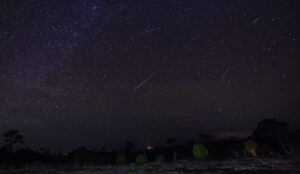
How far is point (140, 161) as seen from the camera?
2493 inches

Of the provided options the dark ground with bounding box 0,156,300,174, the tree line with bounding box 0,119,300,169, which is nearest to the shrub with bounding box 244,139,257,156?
the tree line with bounding box 0,119,300,169

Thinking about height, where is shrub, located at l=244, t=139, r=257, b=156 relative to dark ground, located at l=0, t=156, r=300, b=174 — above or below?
above

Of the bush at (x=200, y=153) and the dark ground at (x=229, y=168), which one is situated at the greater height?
the bush at (x=200, y=153)

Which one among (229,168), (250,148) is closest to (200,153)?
(250,148)

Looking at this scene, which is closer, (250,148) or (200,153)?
(200,153)

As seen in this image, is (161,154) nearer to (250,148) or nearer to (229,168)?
(250,148)

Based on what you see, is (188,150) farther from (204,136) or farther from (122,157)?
(204,136)

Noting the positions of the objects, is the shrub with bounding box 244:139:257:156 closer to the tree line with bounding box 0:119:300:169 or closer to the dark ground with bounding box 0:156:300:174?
the tree line with bounding box 0:119:300:169

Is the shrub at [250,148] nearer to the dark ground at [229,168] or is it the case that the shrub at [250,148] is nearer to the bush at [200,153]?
the bush at [200,153]

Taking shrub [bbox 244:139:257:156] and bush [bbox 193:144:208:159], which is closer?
bush [bbox 193:144:208:159]

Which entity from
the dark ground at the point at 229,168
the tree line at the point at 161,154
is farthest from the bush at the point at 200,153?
the dark ground at the point at 229,168

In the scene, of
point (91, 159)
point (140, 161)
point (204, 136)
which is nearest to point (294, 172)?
point (140, 161)

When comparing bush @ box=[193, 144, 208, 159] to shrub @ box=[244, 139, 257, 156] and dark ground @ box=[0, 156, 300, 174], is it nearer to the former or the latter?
shrub @ box=[244, 139, 257, 156]

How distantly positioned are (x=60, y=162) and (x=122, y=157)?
11924 mm
